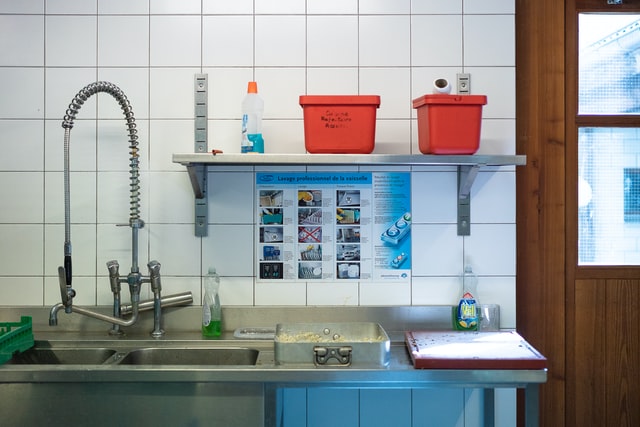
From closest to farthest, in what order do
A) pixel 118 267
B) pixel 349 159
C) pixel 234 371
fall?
pixel 234 371, pixel 349 159, pixel 118 267

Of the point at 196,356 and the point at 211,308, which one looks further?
the point at 211,308

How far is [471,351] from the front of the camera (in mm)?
1783

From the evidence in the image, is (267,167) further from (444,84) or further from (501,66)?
(501,66)

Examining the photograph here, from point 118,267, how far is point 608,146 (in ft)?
5.95

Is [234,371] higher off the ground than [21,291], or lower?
lower

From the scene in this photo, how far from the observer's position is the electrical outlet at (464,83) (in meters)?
2.18

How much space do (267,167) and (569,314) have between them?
1.22m

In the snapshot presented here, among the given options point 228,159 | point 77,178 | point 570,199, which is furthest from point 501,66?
point 77,178

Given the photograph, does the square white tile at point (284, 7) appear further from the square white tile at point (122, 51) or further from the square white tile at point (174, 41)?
the square white tile at point (122, 51)

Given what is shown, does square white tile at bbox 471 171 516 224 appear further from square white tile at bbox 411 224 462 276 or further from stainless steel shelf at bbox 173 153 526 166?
stainless steel shelf at bbox 173 153 526 166

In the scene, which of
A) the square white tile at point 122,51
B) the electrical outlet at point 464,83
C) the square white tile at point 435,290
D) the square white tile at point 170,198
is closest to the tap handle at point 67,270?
the square white tile at point 170,198

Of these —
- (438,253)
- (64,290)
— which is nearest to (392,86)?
(438,253)

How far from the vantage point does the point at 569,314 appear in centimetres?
219

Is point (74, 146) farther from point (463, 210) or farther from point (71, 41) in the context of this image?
point (463, 210)
